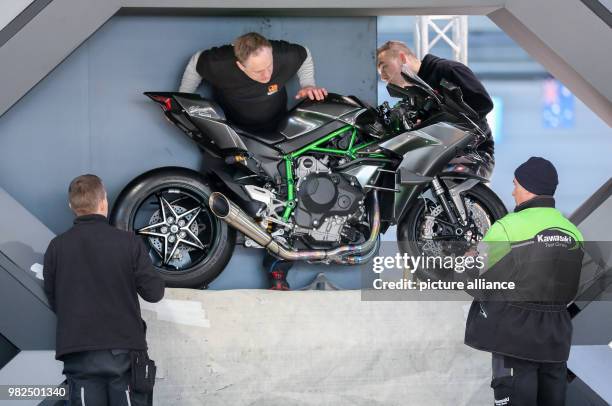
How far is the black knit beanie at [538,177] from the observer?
385cm

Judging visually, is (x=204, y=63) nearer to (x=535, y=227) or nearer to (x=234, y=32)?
(x=234, y=32)

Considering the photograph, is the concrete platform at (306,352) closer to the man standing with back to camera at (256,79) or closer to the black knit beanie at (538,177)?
the man standing with back to camera at (256,79)

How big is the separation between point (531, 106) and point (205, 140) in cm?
1337

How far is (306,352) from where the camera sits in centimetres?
484

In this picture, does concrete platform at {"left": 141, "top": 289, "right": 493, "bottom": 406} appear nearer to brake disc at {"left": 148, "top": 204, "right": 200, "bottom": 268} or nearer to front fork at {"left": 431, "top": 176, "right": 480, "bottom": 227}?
brake disc at {"left": 148, "top": 204, "right": 200, "bottom": 268}

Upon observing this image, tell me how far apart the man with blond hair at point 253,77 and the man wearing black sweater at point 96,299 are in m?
1.63

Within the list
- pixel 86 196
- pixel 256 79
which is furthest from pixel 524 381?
pixel 256 79

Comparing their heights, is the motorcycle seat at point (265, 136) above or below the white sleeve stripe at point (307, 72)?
below

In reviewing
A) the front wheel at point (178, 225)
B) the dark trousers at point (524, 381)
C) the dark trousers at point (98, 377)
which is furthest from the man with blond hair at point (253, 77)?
the dark trousers at point (524, 381)

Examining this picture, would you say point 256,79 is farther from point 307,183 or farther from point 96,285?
point 96,285

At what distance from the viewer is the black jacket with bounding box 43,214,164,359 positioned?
3703 mm

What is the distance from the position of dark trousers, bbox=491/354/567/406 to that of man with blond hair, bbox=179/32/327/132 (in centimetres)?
212

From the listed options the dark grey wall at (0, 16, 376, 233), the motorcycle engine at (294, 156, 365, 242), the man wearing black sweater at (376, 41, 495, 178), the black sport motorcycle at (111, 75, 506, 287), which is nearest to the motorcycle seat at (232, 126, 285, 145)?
the black sport motorcycle at (111, 75, 506, 287)

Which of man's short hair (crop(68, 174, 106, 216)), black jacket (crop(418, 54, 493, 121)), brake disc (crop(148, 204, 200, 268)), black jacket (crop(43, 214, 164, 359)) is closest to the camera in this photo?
black jacket (crop(43, 214, 164, 359))
